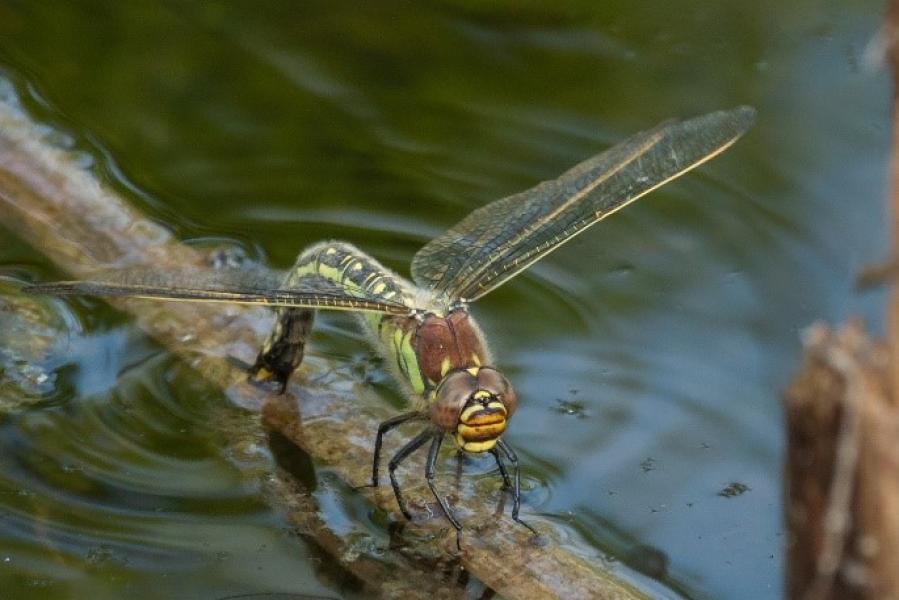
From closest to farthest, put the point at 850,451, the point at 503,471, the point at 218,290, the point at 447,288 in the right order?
the point at 850,451 < the point at 503,471 < the point at 218,290 < the point at 447,288

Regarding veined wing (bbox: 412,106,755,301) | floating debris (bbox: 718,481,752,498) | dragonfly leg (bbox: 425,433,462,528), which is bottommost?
dragonfly leg (bbox: 425,433,462,528)

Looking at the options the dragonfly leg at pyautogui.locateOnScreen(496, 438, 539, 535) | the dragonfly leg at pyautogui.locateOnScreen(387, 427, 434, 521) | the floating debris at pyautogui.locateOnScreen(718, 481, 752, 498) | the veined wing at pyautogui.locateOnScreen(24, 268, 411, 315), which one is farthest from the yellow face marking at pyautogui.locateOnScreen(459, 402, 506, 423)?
the floating debris at pyautogui.locateOnScreen(718, 481, 752, 498)

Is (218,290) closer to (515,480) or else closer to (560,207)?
(515,480)

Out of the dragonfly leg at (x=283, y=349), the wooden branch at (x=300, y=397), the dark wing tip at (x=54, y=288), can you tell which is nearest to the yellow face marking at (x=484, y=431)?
the wooden branch at (x=300, y=397)

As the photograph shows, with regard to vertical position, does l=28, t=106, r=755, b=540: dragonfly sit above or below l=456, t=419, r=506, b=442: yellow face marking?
above

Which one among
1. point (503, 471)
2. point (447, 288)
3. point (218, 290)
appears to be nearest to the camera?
point (503, 471)

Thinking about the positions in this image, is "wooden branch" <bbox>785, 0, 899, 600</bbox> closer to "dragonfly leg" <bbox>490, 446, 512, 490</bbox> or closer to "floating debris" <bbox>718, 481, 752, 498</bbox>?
"dragonfly leg" <bbox>490, 446, 512, 490</bbox>

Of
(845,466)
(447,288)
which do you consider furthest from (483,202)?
(845,466)

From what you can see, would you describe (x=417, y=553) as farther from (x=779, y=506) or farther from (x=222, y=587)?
(x=779, y=506)
